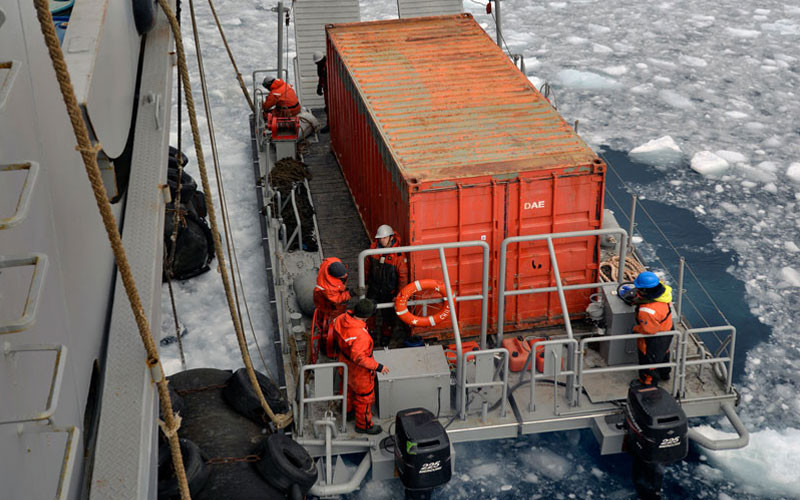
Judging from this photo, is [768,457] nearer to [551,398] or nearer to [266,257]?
[551,398]

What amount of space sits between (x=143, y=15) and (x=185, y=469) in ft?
12.6

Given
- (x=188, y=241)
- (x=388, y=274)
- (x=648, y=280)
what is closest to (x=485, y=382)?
(x=388, y=274)

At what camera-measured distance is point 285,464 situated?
705cm

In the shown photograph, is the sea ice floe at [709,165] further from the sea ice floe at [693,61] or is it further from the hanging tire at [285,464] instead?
the hanging tire at [285,464]

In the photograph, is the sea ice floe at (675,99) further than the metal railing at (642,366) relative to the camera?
Yes

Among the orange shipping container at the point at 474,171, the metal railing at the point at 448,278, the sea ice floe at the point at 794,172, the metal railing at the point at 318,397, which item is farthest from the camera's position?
the sea ice floe at the point at 794,172

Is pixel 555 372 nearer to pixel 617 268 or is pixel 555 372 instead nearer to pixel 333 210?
pixel 617 268

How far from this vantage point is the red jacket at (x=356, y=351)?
738 centimetres

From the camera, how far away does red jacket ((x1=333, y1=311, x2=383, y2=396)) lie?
24.2ft

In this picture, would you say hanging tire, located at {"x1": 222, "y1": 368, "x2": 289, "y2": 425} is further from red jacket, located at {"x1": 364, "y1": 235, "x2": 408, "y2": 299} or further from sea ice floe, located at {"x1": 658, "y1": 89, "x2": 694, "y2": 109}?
sea ice floe, located at {"x1": 658, "y1": 89, "x2": 694, "y2": 109}

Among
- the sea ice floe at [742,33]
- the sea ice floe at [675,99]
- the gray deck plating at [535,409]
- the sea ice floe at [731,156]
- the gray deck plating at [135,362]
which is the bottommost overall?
the sea ice floe at [731,156]

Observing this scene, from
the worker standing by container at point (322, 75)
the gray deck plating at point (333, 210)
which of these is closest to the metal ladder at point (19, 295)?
the gray deck plating at point (333, 210)

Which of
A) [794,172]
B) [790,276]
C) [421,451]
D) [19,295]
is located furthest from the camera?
[794,172]

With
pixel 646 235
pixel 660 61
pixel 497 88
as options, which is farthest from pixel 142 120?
pixel 660 61
